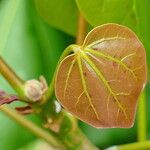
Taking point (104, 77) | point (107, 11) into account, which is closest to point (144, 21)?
point (107, 11)

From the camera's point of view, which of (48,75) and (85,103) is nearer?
(85,103)

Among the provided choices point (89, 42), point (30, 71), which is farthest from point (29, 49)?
point (89, 42)

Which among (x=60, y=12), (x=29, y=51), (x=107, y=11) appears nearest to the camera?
(x=107, y=11)

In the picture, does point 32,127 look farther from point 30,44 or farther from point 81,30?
point 30,44

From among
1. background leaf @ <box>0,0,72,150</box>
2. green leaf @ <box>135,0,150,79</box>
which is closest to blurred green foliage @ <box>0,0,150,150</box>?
background leaf @ <box>0,0,72,150</box>

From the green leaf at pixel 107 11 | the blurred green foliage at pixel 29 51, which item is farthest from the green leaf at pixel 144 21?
the blurred green foliage at pixel 29 51

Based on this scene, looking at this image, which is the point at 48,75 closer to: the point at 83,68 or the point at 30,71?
the point at 30,71
